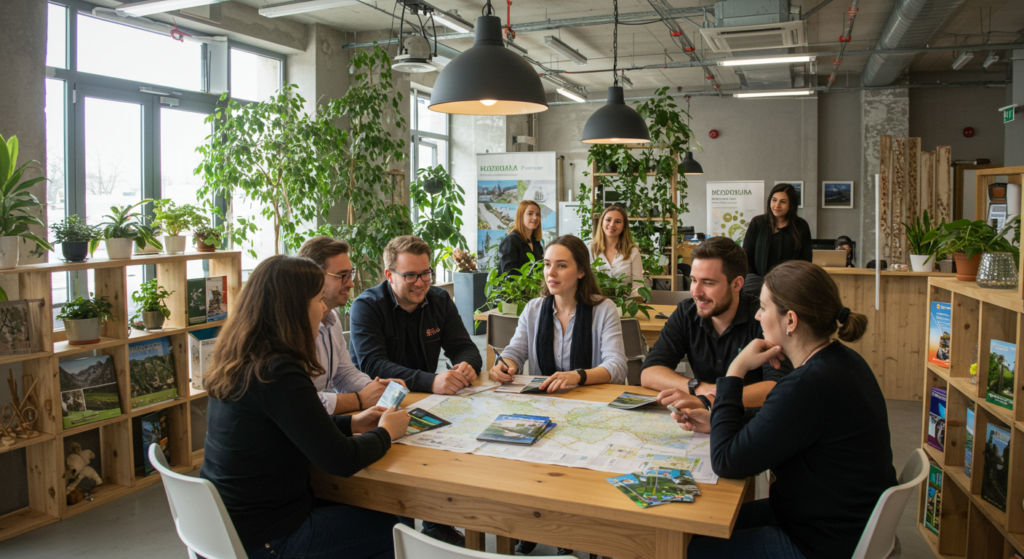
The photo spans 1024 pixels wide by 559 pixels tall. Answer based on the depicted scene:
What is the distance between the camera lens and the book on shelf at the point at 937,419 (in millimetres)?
3023

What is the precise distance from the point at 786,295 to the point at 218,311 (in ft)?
12.1

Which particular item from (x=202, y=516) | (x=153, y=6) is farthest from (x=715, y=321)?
(x=153, y=6)

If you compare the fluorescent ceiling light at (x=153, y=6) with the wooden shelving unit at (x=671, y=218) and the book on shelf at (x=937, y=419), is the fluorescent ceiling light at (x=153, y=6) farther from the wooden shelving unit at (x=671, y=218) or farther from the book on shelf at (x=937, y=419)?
the book on shelf at (x=937, y=419)

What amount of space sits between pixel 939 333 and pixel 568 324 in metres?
1.69

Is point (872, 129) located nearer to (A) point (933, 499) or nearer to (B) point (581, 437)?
(A) point (933, 499)

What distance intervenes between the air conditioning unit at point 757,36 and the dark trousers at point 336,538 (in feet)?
19.9

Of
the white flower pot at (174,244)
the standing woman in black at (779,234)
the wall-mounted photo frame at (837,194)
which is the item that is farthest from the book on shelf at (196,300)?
the wall-mounted photo frame at (837,194)

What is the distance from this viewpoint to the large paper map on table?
6.36 feet

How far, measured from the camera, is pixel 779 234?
207 inches

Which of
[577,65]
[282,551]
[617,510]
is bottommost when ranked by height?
[282,551]

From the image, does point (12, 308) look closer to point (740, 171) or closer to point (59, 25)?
point (59, 25)

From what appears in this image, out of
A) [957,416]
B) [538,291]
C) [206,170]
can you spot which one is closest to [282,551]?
[538,291]

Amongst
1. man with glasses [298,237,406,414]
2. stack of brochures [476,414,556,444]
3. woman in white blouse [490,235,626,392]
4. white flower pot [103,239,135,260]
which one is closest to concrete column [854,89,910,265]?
woman in white blouse [490,235,626,392]

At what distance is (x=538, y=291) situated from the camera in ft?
13.3
